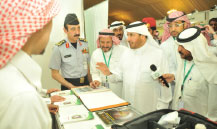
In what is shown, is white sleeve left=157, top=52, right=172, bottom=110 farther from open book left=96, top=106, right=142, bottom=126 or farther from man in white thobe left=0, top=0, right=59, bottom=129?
man in white thobe left=0, top=0, right=59, bottom=129

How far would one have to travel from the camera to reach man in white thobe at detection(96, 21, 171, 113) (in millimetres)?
2525

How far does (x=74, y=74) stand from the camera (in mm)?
3109

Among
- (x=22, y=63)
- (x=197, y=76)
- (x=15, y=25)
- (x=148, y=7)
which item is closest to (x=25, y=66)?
(x=22, y=63)

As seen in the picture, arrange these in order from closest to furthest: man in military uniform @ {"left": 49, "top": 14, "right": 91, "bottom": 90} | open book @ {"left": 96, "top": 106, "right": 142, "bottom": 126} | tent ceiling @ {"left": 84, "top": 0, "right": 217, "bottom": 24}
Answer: open book @ {"left": 96, "top": 106, "right": 142, "bottom": 126}, man in military uniform @ {"left": 49, "top": 14, "right": 91, "bottom": 90}, tent ceiling @ {"left": 84, "top": 0, "right": 217, "bottom": 24}

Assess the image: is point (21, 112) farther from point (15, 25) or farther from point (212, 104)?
point (212, 104)

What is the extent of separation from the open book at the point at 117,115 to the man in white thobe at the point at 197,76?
898 mm

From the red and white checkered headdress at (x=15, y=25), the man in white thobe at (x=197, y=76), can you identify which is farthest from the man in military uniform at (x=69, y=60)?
the red and white checkered headdress at (x=15, y=25)

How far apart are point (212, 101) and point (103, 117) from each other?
149cm

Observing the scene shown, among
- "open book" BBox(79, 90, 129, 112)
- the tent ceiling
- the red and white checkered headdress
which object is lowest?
"open book" BBox(79, 90, 129, 112)

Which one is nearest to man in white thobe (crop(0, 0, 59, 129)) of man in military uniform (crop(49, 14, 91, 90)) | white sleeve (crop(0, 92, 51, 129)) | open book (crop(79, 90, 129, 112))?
white sleeve (crop(0, 92, 51, 129))

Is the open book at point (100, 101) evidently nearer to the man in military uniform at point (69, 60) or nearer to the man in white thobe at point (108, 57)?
the man in white thobe at point (108, 57)

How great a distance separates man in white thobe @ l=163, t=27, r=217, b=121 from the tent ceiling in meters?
6.42

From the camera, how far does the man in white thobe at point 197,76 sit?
→ 206 centimetres

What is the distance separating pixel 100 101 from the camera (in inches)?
67.4
